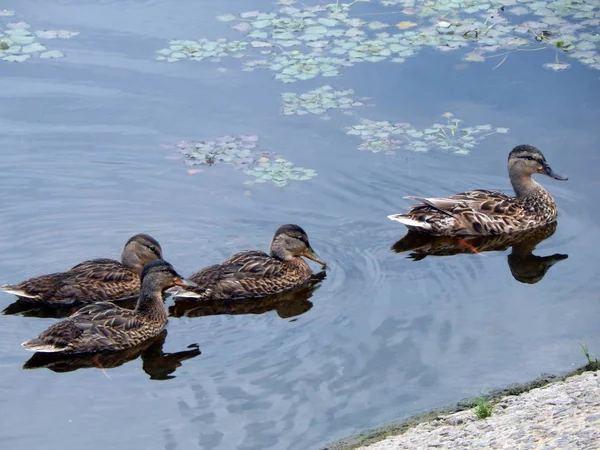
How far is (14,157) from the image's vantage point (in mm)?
12219

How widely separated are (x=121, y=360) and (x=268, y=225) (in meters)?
2.45

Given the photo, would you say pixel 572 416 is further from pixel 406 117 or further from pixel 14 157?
pixel 14 157

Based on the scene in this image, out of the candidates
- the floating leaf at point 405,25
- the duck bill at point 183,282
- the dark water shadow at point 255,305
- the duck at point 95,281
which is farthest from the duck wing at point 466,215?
the floating leaf at point 405,25

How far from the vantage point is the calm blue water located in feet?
27.6

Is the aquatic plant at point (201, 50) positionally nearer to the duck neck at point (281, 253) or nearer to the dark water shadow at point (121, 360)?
the duck neck at point (281, 253)

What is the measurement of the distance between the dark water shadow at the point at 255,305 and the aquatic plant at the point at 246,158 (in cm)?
168

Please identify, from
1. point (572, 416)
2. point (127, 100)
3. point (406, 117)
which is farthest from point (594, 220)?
point (127, 100)

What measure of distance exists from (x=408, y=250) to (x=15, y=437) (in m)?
4.57

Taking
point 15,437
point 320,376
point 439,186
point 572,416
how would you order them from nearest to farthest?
1. point 572,416
2. point 15,437
3. point 320,376
4. point 439,186

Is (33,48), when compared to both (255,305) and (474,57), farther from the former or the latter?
(255,305)

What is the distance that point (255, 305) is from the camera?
1036 cm

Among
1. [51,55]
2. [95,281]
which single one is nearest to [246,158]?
[95,281]

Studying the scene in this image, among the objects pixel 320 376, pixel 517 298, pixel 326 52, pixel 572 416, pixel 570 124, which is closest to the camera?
pixel 572 416

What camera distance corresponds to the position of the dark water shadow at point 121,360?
29.8 ft
